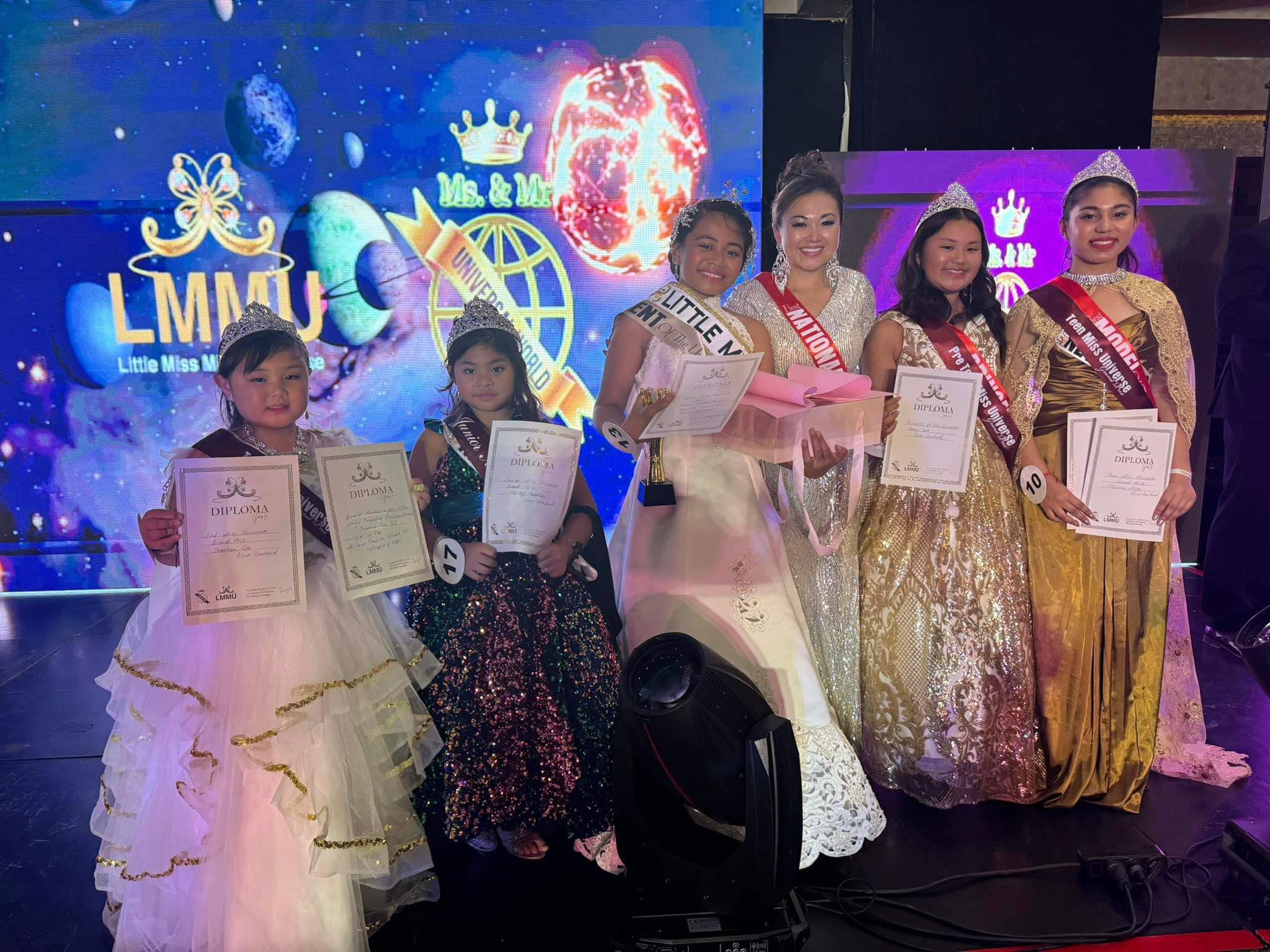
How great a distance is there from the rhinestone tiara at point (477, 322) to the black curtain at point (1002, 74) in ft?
8.27

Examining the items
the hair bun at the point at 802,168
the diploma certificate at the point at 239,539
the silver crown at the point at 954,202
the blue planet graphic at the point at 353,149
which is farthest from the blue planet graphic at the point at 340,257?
the silver crown at the point at 954,202

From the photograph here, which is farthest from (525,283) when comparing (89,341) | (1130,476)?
(1130,476)

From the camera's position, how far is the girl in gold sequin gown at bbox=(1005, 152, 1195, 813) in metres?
2.27

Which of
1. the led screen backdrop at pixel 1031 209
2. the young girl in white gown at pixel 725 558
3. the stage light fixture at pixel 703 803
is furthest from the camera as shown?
the led screen backdrop at pixel 1031 209

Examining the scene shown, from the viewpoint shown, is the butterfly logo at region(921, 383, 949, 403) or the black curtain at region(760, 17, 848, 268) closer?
the butterfly logo at region(921, 383, 949, 403)

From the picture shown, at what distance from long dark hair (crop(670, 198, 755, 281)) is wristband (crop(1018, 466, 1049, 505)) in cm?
98

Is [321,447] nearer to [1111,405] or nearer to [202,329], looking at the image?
[1111,405]

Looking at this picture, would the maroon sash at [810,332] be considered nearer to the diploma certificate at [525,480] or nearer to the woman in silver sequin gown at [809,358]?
the woman in silver sequin gown at [809,358]

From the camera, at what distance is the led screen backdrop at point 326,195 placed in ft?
13.1

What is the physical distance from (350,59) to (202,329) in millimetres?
1595

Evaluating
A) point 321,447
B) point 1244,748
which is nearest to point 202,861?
point 321,447

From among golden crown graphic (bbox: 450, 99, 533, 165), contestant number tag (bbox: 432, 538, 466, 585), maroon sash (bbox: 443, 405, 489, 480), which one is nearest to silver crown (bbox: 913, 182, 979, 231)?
maroon sash (bbox: 443, 405, 489, 480)

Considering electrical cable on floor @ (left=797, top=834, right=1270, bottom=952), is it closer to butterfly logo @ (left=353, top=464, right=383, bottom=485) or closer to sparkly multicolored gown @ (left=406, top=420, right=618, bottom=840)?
sparkly multicolored gown @ (left=406, top=420, right=618, bottom=840)

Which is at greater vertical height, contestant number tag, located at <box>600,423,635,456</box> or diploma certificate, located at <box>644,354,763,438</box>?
diploma certificate, located at <box>644,354,763,438</box>
